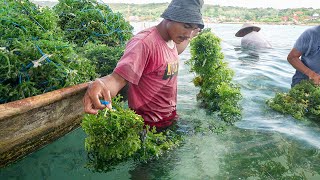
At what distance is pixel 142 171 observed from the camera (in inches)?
125

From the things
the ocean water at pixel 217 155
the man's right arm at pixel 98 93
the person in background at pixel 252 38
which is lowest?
the ocean water at pixel 217 155

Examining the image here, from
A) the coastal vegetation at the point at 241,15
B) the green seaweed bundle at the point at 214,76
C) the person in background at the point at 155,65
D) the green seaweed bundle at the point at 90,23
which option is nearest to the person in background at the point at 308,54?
the green seaweed bundle at the point at 214,76

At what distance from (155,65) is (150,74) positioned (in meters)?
0.13

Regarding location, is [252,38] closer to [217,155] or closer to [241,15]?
[217,155]

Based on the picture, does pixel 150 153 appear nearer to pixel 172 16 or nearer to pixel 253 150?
pixel 172 16

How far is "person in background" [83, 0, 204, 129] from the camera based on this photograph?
270 centimetres

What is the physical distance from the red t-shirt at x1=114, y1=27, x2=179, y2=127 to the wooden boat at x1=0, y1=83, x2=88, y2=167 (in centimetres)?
82

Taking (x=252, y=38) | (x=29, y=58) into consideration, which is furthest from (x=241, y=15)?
(x=29, y=58)

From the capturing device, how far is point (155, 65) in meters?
3.03

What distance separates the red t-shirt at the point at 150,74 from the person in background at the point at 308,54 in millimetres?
2853

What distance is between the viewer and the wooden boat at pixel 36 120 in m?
2.66

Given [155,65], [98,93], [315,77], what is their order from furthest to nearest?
[315,77]
[155,65]
[98,93]

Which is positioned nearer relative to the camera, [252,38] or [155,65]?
[155,65]

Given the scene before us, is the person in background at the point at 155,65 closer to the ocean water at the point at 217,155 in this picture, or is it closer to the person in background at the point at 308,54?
the ocean water at the point at 217,155
